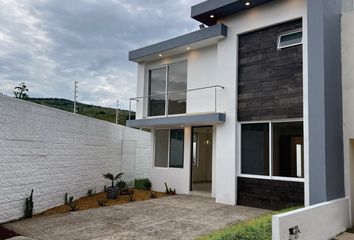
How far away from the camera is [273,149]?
936cm

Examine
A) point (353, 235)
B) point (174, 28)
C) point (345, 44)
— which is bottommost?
point (353, 235)

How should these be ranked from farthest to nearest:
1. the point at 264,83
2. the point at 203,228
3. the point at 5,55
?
the point at 5,55
the point at 264,83
the point at 203,228

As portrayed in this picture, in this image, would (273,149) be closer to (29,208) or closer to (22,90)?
(29,208)

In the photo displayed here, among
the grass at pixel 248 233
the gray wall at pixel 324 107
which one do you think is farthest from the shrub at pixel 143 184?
the grass at pixel 248 233

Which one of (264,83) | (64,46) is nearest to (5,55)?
(64,46)

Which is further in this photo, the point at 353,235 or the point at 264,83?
the point at 264,83

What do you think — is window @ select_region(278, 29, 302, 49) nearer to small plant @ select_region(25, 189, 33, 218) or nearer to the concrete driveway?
the concrete driveway

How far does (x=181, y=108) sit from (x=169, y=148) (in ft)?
6.93

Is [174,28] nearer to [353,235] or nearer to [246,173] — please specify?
[246,173]

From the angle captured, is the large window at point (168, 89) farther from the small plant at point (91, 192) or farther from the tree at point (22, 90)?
the tree at point (22, 90)

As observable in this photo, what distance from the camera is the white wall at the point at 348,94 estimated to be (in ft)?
28.6

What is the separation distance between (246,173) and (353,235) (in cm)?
343

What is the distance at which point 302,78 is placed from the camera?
8.84 metres

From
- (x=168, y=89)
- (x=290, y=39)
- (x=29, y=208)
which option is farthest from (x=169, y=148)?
(x=290, y=39)
